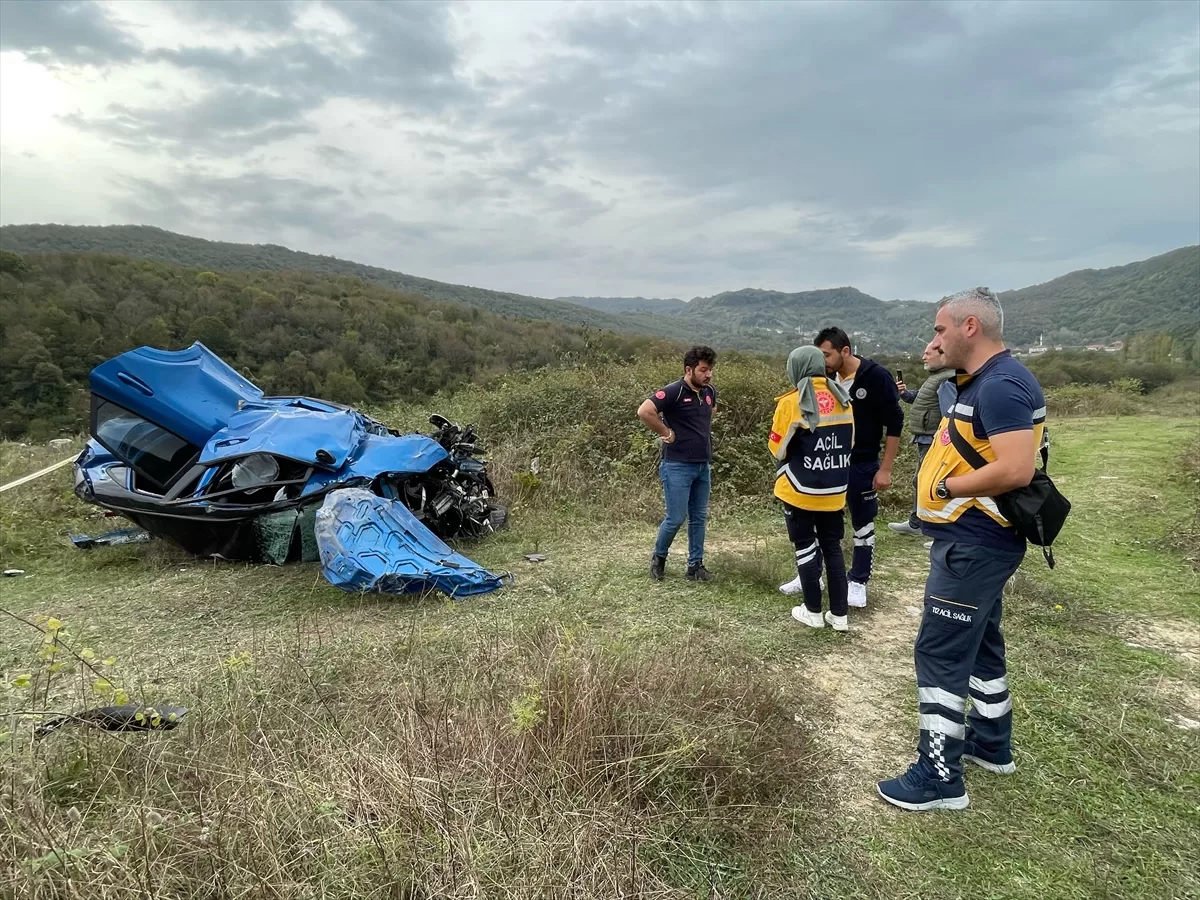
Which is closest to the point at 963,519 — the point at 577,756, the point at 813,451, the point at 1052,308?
the point at 813,451

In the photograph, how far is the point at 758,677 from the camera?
9.54ft

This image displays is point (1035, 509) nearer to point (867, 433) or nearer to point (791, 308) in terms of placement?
point (867, 433)

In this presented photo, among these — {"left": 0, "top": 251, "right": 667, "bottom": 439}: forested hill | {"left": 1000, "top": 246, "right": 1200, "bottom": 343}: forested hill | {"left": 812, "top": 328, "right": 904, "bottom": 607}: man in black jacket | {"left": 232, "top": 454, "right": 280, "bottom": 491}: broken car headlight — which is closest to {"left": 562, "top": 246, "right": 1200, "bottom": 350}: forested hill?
{"left": 1000, "top": 246, "right": 1200, "bottom": 343}: forested hill

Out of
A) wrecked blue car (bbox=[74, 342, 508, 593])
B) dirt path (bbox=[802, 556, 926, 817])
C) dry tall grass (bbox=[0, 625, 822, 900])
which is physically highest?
wrecked blue car (bbox=[74, 342, 508, 593])

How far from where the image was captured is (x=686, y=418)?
4461mm

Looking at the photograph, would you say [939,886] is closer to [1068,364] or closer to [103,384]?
[103,384]

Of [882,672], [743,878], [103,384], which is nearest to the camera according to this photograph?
[743,878]

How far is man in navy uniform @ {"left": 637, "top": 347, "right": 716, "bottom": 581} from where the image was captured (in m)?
4.43

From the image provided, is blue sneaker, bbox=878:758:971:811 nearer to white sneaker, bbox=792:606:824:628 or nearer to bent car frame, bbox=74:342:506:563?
white sneaker, bbox=792:606:824:628

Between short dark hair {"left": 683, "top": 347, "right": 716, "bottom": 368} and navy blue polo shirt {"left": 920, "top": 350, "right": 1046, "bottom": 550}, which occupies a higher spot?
short dark hair {"left": 683, "top": 347, "right": 716, "bottom": 368}

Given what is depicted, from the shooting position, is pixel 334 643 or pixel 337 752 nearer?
pixel 337 752

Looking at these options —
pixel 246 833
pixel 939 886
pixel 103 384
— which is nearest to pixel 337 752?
pixel 246 833

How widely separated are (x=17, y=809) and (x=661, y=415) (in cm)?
374

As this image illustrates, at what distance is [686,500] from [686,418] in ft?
2.00
